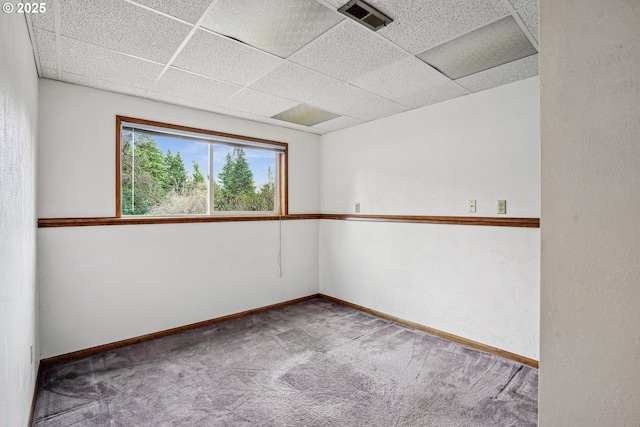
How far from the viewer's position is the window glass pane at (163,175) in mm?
3150

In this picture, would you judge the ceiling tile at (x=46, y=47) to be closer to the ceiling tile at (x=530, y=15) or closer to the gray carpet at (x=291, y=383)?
the gray carpet at (x=291, y=383)

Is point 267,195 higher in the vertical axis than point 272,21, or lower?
lower

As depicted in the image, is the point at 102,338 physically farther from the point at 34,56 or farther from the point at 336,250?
the point at 336,250

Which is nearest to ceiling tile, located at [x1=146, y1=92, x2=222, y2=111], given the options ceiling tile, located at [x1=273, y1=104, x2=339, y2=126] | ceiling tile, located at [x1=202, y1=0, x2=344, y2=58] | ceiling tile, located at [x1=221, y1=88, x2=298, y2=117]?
ceiling tile, located at [x1=221, y1=88, x2=298, y2=117]

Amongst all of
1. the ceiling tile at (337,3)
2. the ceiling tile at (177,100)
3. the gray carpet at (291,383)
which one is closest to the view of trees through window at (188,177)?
the ceiling tile at (177,100)

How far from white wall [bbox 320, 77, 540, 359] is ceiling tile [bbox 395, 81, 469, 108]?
0.10 m

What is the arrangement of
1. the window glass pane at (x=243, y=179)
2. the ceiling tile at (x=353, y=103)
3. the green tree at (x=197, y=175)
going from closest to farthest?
the ceiling tile at (x=353, y=103)
the green tree at (x=197, y=175)
the window glass pane at (x=243, y=179)

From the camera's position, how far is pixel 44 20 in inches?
73.3

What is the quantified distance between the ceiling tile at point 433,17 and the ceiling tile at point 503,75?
711 millimetres

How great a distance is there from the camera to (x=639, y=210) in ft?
2.49

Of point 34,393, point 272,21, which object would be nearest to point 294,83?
point 272,21

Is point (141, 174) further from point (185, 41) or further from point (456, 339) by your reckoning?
point (456, 339)

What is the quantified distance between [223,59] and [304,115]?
1.47m

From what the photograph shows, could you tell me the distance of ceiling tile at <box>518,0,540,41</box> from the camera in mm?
1765
